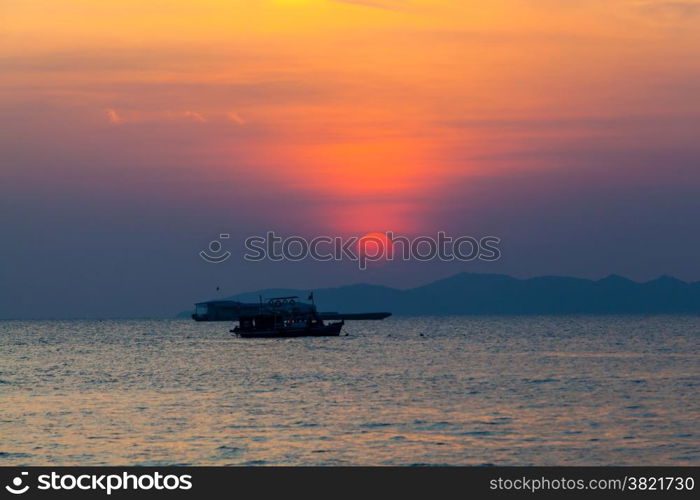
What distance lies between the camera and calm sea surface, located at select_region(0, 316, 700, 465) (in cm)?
4378

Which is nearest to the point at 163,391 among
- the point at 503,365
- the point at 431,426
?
the point at 431,426

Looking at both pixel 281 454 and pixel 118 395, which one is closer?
pixel 281 454

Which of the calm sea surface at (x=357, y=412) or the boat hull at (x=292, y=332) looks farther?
the boat hull at (x=292, y=332)

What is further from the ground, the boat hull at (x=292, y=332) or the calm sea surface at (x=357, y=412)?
the boat hull at (x=292, y=332)

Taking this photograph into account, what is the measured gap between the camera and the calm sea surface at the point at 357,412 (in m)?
43.8

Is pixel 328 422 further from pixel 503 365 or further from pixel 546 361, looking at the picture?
pixel 546 361

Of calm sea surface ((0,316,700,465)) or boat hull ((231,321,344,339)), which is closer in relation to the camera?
calm sea surface ((0,316,700,465))

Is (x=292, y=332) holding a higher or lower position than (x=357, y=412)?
higher

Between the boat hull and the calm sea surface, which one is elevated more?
the boat hull

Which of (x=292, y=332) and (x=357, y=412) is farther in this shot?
(x=292, y=332)

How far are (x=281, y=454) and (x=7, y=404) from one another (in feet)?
95.0

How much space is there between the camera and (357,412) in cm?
5912
